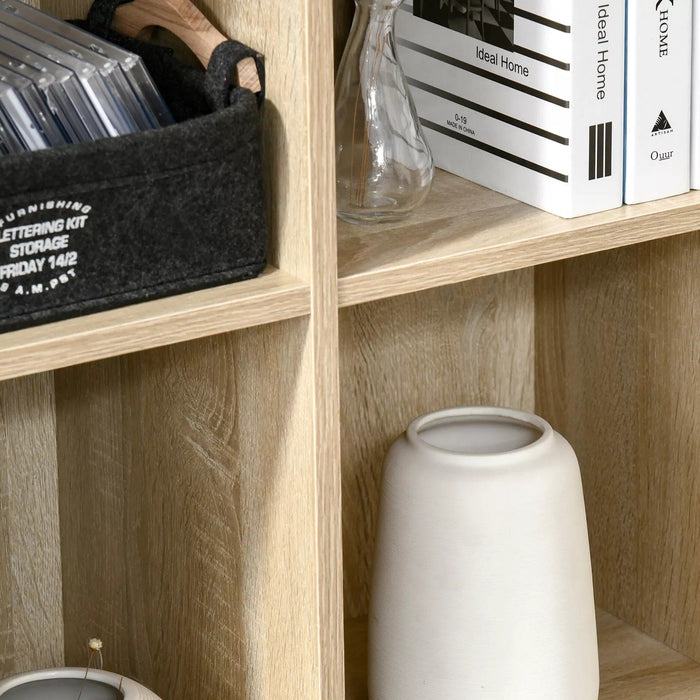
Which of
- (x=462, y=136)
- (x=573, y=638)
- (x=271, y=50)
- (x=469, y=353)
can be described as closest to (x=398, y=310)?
(x=469, y=353)

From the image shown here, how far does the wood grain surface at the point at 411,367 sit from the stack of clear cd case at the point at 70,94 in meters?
0.48

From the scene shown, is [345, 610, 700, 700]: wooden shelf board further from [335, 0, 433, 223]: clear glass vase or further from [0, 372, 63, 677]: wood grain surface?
[335, 0, 433, 223]: clear glass vase

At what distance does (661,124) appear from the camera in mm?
986

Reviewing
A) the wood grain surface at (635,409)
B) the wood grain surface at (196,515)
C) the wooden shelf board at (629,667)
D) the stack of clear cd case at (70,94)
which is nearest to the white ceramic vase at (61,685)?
the wood grain surface at (196,515)

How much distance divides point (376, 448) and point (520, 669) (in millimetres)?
340

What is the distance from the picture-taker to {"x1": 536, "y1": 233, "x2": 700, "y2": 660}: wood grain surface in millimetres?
1167

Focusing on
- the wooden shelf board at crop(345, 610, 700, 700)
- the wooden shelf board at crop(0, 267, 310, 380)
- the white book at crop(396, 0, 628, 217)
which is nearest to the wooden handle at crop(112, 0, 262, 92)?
the wooden shelf board at crop(0, 267, 310, 380)

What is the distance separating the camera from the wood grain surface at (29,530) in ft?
3.73

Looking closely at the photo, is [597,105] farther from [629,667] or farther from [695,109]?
[629,667]

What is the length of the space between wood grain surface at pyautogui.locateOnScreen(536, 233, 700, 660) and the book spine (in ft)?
0.59

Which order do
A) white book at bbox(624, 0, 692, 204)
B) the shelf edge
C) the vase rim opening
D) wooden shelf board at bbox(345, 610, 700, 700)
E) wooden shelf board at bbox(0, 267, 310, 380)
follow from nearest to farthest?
wooden shelf board at bbox(0, 267, 310, 380)
the shelf edge
white book at bbox(624, 0, 692, 204)
the vase rim opening
wooden shelf board at bbox(345, 610, 700, 700)

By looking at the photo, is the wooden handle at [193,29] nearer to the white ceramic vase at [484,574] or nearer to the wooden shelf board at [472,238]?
the wooden shelf board at [472,238]

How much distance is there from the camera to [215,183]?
0.79 m

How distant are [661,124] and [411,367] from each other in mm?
421
